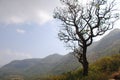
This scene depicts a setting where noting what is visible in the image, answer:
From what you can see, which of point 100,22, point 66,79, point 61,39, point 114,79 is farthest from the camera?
point 61,39

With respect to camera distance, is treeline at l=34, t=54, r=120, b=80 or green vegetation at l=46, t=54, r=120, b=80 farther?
green vegetation at l=46, t=54, r=120, b=80

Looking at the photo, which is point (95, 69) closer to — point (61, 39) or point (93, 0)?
point (61, 39)

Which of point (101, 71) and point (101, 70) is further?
point (101, 70)

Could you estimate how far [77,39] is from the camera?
29.8 m

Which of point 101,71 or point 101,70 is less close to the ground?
point 101,70

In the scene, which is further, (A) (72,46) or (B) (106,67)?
(A) (72,46)

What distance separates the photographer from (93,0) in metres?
28.7

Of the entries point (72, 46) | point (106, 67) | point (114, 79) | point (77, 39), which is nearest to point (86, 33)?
point (77, 39)

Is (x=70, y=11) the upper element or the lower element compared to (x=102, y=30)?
upper

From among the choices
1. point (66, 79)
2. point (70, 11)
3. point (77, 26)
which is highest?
point (70, 11)

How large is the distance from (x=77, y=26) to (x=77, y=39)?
6.01 feet

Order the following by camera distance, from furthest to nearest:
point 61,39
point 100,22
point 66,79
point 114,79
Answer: point 61,39 < point 100,22 < point 66,79 < point 114,79

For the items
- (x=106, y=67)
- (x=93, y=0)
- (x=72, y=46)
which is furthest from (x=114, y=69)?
(x=93, y=0)

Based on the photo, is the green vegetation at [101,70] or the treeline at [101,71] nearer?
the treeline at [101,71]
